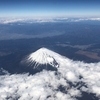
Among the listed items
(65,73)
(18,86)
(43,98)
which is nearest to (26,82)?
(18,86)

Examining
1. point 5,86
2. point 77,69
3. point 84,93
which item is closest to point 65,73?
point 77,69

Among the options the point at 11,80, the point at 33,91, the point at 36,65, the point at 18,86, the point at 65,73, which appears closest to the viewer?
the point at 33,91

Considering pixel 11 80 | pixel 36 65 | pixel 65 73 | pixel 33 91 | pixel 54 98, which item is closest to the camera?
pixel 54 98

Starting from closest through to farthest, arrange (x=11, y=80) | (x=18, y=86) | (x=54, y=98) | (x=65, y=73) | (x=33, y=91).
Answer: (x=54, y=98)
(x=33, y=91)
(x=18, y=86)
(x=11, y=80)
(x=65, y=73)

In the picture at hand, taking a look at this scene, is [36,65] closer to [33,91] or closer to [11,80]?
[11,80]

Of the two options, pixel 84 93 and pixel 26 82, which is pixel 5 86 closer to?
pixel 26 82

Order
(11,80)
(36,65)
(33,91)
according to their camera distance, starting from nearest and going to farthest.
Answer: (33,91) < (11,80) < (36,65)

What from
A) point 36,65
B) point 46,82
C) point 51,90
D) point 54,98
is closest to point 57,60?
point 36,65

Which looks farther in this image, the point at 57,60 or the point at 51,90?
the point at 57,60

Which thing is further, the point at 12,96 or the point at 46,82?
the point at 46,82
